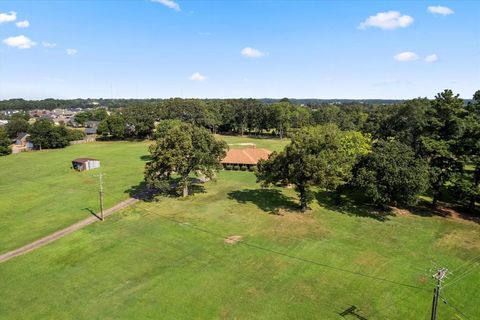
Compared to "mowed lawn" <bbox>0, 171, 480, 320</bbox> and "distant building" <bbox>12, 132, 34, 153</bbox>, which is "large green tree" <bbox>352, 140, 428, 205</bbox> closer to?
"mowed lawn" <bbox>0, 171, 480, 320</bbox>

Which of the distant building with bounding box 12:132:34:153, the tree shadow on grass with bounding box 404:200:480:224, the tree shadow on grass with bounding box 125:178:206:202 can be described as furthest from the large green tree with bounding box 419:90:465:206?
the distant building with bounding box 12:132:34:153

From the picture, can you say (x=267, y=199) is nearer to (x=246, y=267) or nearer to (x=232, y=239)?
(x=232, y=239)

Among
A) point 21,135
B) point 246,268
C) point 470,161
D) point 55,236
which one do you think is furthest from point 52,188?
point 21,135

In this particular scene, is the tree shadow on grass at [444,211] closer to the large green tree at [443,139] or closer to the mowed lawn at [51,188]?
the large green tree at [443,139]

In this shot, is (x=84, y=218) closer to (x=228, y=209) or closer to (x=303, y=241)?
(x=228, y=209)

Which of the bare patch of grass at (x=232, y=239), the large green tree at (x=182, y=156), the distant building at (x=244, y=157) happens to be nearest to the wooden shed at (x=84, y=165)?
the distant building at (x=244, y=157)

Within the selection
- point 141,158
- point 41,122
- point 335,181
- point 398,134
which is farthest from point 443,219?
point 41,122
